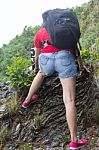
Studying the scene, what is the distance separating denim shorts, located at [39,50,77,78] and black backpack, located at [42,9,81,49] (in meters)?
0.10

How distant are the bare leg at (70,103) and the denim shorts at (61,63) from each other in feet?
0.26

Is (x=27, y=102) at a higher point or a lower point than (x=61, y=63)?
lower

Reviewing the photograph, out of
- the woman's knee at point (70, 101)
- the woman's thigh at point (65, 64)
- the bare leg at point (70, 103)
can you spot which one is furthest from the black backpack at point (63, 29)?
the woman's knee at point (70, 101)

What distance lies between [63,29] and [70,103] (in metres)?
0.84

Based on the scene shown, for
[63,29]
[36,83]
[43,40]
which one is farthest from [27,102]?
[63,29]

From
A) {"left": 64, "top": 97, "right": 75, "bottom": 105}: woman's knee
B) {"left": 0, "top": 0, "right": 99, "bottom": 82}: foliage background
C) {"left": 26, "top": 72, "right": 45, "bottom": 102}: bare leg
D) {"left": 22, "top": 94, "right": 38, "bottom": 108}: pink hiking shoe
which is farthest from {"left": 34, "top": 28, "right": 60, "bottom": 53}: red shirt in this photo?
{"left": 0, "top": 0, "right": 99, "bottom": 82}: foliage background

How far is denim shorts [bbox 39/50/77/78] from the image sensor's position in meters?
4.82

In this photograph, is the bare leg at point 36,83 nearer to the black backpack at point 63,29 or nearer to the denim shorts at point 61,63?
the denim shorts at point 61,63

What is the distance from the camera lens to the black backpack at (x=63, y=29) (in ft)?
15.5

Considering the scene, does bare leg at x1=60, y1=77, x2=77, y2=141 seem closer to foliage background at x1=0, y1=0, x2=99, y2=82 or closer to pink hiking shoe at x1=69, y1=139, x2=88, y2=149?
pink hiking shoe at x1=69, y1=139, x2=88, y2=149

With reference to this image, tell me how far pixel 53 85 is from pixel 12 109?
637 millimetres

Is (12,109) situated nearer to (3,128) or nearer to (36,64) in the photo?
(3,128)

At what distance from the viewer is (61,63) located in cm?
483

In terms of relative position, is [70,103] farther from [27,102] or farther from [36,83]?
[27,102]
